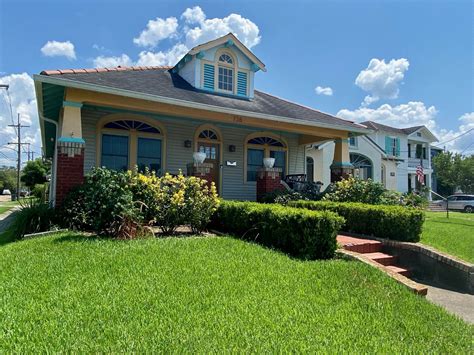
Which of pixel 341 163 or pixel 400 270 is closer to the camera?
pixel 400 270

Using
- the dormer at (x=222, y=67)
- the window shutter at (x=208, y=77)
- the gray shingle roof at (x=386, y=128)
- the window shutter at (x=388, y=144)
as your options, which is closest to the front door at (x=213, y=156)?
the dormer at (x=222, y=67)

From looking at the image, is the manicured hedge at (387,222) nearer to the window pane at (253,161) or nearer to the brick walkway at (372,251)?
the brick walkway at (372,251)

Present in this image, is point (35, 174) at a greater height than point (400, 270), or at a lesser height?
greater

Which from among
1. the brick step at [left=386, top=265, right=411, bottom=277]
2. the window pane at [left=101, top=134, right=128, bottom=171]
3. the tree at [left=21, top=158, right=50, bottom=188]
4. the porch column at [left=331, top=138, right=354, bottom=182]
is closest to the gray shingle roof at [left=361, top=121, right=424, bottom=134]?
the porch column at [left=331, top=138, right=354, bottom=182]

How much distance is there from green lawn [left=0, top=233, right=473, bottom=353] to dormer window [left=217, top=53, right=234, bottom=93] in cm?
836

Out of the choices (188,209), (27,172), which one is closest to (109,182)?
(188,209)

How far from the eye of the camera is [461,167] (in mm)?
39500

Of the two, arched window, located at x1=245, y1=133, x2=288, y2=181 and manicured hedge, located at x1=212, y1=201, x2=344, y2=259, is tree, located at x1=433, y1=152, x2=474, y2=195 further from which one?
manicured hedge, located at x1=212, y1=201, x2=344, y2=259

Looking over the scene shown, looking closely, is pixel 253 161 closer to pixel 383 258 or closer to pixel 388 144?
pixel 383 258

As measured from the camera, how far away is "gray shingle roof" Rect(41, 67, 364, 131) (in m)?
8.76

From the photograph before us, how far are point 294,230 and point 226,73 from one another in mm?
8372

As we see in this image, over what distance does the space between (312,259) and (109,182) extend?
4062 mm

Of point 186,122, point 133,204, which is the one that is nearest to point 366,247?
point 133,204

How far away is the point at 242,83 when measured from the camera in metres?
12.6
